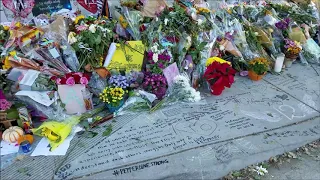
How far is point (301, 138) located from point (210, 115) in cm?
103

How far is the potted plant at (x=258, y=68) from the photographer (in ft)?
13.2

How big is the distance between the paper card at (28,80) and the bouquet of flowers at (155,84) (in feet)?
4.22

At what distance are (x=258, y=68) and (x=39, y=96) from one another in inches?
119

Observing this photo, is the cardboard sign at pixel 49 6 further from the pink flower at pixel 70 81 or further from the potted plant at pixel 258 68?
the potted plant at pixel 258 68

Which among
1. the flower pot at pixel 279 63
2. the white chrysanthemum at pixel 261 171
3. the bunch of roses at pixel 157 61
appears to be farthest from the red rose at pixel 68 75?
the flower pot at pixel 279 63

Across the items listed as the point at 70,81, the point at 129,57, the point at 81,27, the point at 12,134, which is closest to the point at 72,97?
the point at 70,81

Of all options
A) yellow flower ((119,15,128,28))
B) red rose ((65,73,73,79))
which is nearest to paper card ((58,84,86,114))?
red rose ((65,73,73,79))

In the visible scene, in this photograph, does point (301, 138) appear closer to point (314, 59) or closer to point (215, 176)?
point (215, 176)

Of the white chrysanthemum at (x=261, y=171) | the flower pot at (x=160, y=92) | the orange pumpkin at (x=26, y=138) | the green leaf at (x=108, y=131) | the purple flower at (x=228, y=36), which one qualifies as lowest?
the orange pumpkin at (x=26, y=138)

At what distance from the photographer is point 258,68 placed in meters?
4.03

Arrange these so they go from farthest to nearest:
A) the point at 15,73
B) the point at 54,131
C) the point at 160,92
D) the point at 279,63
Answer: the point at 279,63 → the point at 160,92 → the point at 15,73 → the point at 54,131

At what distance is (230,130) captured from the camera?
301cm

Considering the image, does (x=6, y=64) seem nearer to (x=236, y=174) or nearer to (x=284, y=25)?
(x=236, y=174)

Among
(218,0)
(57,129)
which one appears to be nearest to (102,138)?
(57,129)
